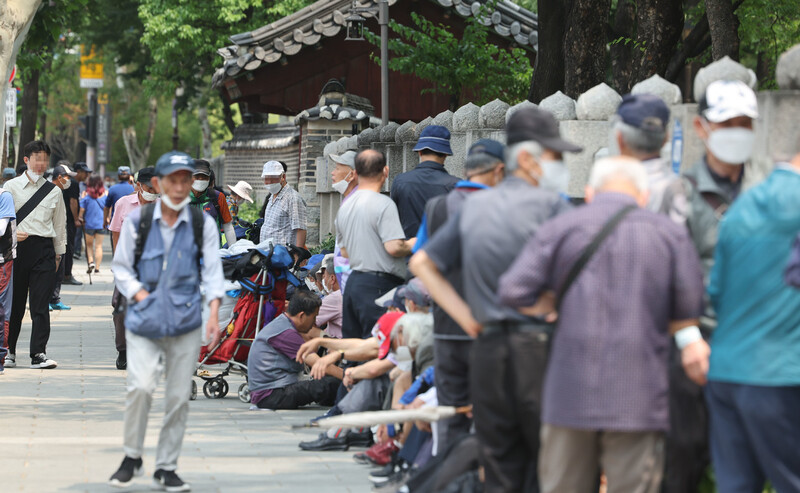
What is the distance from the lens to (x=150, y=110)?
63.5 metres

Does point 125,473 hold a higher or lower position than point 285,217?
lower

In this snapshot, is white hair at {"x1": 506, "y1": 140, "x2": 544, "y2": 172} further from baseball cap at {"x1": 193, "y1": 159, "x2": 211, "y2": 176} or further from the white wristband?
baseball cap at {"x1": 193, "y1": 159, "x2": 211, "y2": 176}

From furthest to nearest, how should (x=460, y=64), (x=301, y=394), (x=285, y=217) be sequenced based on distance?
(x=460, y=64), (x=285, y=217), (x=301, y=394)

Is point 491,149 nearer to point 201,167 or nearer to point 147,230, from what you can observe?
point 147,230

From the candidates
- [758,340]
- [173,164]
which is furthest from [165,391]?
[758,340]

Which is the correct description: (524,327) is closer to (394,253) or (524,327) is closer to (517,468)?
(517,468)

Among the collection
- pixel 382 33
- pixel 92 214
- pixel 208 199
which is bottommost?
pixel 92 214

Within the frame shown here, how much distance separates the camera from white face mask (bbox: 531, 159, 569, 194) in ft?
17.7

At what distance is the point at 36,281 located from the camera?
12906 millimetres

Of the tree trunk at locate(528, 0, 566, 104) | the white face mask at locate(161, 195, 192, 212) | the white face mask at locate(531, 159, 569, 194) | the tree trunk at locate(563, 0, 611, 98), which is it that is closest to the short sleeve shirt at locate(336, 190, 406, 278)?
the white face mask at locate(161, 195, 192, 212)

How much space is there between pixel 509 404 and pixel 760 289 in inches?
43.1

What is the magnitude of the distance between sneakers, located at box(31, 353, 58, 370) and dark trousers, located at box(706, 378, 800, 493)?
9.07 metres

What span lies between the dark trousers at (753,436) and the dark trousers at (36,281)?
29.9ft

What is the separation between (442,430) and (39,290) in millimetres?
7273
